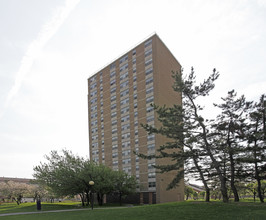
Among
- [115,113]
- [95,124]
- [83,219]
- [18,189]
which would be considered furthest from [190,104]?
[18,189]

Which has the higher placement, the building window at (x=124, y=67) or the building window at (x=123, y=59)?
the building window at (x=123, y=59)

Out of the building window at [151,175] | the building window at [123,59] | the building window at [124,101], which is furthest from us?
the building window at [123,59]

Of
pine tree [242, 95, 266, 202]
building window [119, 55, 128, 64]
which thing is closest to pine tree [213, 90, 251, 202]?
pine tree [242, 95, 266, 202]

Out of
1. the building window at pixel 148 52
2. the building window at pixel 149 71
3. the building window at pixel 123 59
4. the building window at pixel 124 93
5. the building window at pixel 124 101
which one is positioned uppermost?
the building window at pixel 123 59

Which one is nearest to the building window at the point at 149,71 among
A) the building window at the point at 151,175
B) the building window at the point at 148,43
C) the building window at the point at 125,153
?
the building window at the point at 148,43

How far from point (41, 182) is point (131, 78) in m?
35.1

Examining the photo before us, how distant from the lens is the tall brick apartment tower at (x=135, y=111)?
2250 inches

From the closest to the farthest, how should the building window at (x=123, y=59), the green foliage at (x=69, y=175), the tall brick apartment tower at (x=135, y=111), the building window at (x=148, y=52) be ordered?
the green foliage at (x=69, y=175) → the tall brick apartment tower at (x=135, y=111) → the building window at (x=148, y=52) → the building window at (x=123, y=59)

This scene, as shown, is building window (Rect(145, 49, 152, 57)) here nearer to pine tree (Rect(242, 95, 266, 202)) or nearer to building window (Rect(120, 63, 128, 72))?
building window (Rect(120, 63, 128, 72))

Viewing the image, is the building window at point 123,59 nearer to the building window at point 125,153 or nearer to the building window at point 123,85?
the building window at point 123,85

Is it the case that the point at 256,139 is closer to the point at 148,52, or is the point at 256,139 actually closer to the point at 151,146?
the point at 151,146

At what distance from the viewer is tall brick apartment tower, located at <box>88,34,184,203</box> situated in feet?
188

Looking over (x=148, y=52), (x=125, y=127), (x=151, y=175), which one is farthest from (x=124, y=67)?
(x=151, y=175)

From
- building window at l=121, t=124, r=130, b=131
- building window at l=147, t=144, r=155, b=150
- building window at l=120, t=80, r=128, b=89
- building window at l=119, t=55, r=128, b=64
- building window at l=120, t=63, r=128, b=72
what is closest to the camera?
building window at l=147, t=144, r=155, b=150
